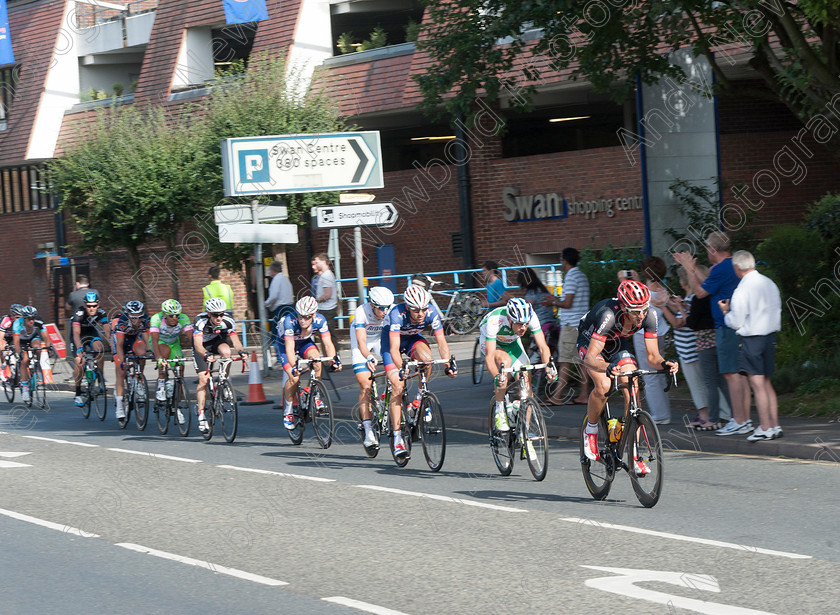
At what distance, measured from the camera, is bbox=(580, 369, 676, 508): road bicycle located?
320 inches

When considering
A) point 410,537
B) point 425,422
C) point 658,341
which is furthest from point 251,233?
point 410,537

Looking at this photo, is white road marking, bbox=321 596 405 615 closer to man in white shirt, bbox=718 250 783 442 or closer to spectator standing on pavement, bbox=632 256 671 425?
man in white shirt, bbox=718 250 783 442

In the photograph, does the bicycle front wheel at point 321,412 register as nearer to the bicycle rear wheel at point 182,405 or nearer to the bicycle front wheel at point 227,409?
the bicycle front wheel at point 227,409

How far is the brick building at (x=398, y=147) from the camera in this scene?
23.1 m

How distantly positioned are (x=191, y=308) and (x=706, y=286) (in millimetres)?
23467

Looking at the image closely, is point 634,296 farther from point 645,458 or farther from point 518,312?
point 518,312

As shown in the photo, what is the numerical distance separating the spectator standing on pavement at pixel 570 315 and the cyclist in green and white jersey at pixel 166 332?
485 centimetres

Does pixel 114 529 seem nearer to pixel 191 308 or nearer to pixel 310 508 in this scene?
pixel 310 508

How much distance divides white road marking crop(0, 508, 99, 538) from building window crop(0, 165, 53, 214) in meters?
27.2

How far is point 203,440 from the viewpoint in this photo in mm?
13859

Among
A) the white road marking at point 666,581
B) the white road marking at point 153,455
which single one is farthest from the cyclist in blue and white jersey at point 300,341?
the white road marking at point 666,581

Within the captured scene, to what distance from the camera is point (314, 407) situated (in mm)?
12328

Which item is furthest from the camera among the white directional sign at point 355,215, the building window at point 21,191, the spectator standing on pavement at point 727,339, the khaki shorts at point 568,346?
the building window at point 21,191

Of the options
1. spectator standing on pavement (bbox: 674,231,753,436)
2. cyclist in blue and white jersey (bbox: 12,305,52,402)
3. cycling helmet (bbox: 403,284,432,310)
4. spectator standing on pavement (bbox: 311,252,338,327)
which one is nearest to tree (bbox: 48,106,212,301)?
cyclist in blue and white jersey (bbox: 12,305,52,402)
